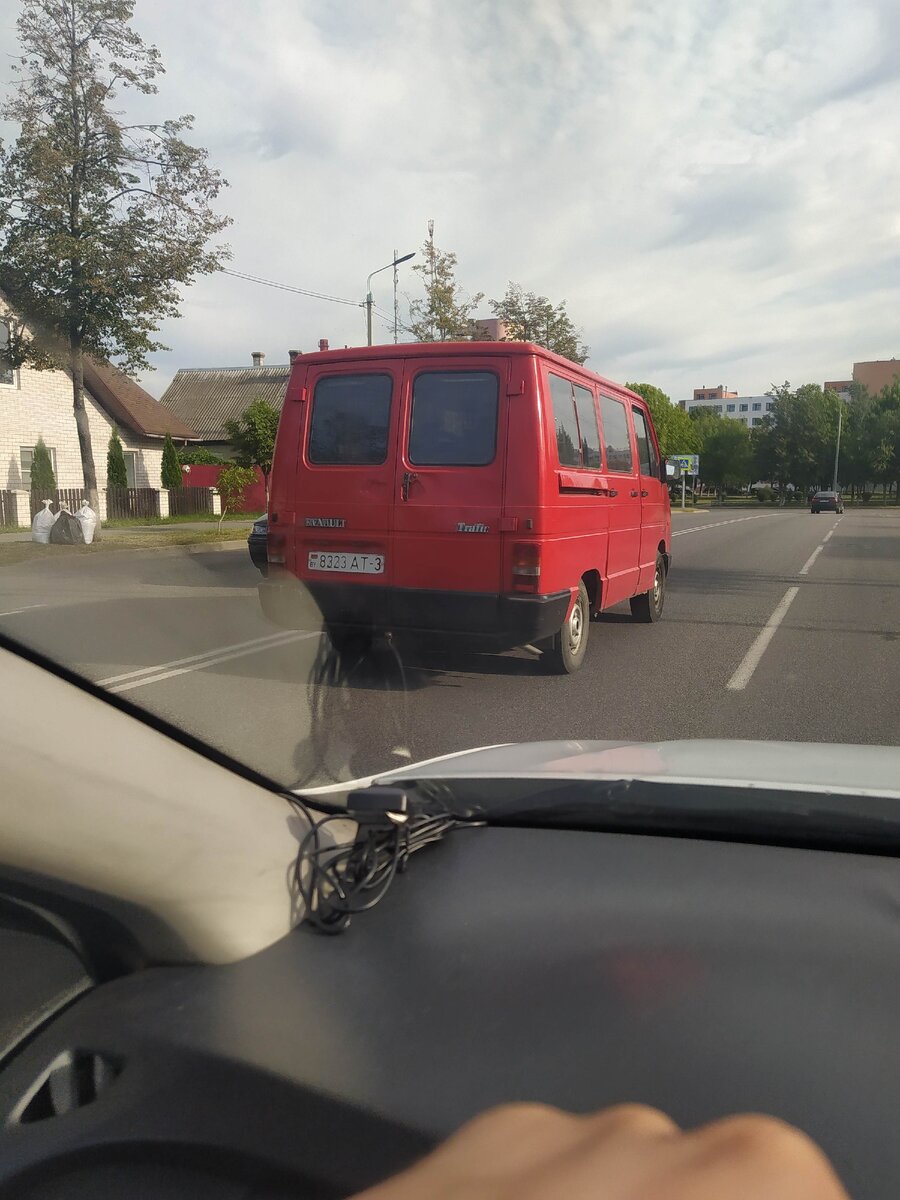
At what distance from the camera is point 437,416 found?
6562 mm

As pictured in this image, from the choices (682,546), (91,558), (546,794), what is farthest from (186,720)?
(682,546)

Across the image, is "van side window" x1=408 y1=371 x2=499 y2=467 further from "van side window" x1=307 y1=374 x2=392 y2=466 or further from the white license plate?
the white license plate

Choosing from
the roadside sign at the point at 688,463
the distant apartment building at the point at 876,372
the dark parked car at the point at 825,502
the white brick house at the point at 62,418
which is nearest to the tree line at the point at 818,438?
the roadside sign at the point at 688,463

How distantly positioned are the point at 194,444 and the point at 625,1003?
40867mm

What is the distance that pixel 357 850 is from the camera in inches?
67.6

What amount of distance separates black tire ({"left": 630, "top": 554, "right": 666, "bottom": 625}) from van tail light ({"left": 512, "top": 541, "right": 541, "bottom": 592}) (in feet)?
12.1

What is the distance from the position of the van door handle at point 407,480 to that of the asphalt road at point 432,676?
111cm

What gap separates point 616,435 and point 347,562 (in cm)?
281

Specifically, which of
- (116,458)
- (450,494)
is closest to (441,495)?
(450,494)

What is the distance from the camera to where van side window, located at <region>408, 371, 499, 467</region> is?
6387mm

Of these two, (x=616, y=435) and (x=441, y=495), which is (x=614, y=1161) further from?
(x=616, y=435)

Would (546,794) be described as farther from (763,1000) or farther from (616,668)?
(616,668)

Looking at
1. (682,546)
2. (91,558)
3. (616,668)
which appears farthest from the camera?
(682,546)

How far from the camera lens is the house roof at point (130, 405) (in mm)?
18391
